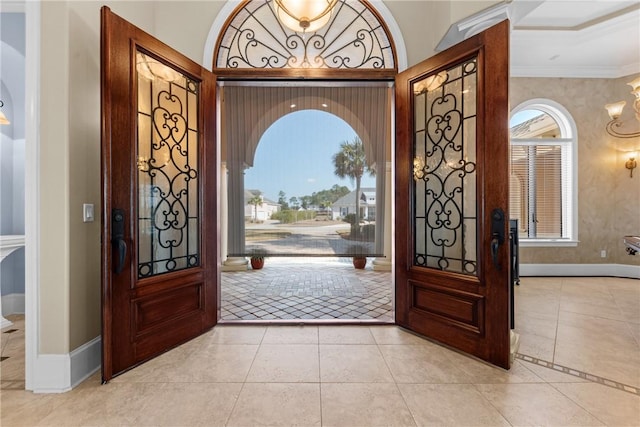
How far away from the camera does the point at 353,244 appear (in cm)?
396

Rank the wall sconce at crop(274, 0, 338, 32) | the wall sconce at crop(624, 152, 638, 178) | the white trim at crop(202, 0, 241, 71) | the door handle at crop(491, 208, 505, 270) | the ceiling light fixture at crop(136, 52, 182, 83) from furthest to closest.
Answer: the wall sconce at crop(624, 152, 638, 178)
the white trim at crop(202, 0, 241, 71)
the ceiling light fixture at crop(136, 52, 182, 83)
the door handle at crop(491, 208, 505, 270)
the wall sconce at crop(274, 0, 338, 32)

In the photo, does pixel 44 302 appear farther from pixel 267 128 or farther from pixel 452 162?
pixel 452 162

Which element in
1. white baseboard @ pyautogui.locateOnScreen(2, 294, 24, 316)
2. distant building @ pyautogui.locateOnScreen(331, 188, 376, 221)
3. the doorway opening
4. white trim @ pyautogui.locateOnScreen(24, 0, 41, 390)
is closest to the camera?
white trim @ pyautogui.locateOnScreen(24, 0, 41, 390)

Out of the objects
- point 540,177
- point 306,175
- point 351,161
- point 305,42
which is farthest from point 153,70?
point 540,177

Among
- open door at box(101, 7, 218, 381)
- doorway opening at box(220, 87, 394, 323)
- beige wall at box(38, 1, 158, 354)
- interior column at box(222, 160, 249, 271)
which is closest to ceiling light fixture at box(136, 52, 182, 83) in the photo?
open door at box(101, 7, 218, 381)

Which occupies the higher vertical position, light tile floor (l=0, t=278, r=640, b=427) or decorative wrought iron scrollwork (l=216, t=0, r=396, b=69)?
decorative wrought iron scrollwork (l=216, t=0, r=396, b=69)

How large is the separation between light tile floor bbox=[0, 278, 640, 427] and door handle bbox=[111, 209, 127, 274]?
0.80m

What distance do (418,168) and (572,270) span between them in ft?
15.0

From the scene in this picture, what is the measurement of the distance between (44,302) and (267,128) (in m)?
2.97

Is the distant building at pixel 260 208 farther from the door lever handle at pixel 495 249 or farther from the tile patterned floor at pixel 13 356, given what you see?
the door lever handle at pixel 495 249

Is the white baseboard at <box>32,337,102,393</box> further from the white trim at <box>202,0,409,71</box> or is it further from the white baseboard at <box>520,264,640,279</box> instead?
the white baseboard at <box>520,264,640,279</box>

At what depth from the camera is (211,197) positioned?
2.54 m

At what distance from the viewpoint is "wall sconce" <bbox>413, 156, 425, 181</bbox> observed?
246 cm

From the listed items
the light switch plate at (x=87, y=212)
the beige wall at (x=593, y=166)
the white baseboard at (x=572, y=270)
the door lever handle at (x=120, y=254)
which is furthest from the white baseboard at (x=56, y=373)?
the beige wall at (x=593, y=166)
